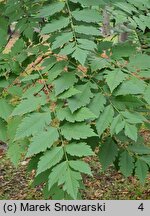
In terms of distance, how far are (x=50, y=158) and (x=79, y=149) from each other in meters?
0.15

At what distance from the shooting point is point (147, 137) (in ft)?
24.5

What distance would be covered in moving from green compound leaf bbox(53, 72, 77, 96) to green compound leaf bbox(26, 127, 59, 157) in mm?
238

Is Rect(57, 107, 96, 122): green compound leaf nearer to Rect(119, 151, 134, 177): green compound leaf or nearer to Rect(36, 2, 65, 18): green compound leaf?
Rect(36, 2, 65, 18): green compound leaf

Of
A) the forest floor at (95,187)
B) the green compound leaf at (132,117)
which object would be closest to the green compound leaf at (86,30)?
the green compound leaf at (132,117)

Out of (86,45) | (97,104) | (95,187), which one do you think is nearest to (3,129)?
(97,104)

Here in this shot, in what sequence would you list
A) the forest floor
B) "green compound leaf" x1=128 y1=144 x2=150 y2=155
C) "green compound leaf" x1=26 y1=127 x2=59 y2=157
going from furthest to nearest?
the forest floor < "green compound leaf" x1=128 y1=144 x2=150 y2=155 < "green compound leaf" x1=26 y1=127 x2=59 y2=157

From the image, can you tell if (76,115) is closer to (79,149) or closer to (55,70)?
(79,149)

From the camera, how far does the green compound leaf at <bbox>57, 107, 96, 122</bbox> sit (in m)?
1.82

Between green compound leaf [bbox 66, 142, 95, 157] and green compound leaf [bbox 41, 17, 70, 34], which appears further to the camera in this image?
green compound leaf [bbox 41, 17, 70, 34]

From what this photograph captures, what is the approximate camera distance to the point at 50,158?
5.71 ft

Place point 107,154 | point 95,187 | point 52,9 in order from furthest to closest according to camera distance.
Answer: point 95,187 < point 107,154 < point 52,9

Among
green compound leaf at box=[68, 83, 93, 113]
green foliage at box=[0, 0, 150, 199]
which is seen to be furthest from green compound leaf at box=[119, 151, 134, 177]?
green compound leaf at box=[68, 83, 93, 113]

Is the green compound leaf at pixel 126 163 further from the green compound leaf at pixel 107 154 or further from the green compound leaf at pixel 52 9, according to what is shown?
the green compound leaf at pixel 52 9

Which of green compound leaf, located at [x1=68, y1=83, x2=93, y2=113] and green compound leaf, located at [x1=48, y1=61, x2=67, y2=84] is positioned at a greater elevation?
green compound leaf, located at [x1=48, y1=61, x2=67, y2=84]
